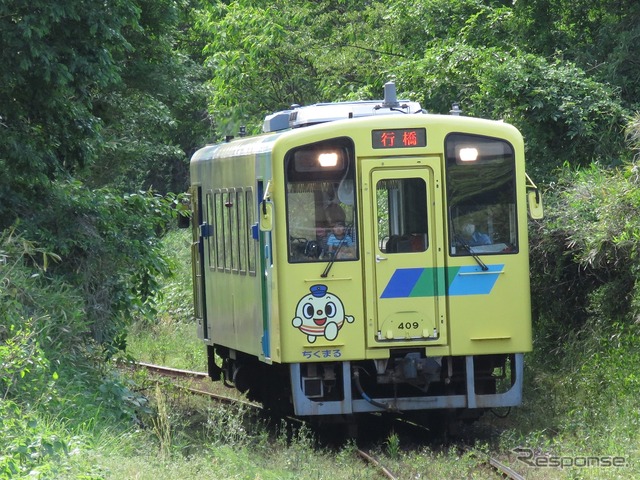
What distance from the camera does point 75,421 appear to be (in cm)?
962

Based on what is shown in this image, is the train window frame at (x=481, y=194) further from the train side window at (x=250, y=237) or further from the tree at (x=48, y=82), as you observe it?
the tree at (x=48, y=82)

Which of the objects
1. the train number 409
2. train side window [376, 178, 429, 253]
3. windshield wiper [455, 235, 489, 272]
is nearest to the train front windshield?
train side window [376, 178, 429, 253]

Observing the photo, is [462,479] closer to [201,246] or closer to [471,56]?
[201,246]

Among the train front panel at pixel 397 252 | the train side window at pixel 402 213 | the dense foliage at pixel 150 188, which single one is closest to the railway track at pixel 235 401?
the train front panel at pixel 397 252

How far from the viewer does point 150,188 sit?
14.4m

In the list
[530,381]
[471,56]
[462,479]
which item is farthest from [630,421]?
[471,56]

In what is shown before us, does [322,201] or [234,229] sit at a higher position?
[322,201]

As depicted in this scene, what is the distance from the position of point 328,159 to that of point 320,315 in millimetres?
1376

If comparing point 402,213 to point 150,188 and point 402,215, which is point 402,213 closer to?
point 402,215

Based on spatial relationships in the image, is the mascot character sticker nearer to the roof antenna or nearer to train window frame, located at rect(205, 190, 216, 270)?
the roof antenna

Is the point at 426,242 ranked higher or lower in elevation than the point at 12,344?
higher

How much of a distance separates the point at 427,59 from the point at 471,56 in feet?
2.85

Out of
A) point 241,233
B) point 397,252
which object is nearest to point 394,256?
point 397,252

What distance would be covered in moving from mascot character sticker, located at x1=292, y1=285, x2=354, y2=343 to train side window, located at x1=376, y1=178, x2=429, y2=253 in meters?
0.70
